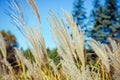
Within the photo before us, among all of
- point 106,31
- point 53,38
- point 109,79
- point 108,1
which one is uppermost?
point 108,1

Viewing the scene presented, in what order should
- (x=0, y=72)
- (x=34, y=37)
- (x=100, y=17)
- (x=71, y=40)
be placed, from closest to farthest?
(x=71, y=40) < (x=34, y=37) < (x=0, y=72) < (x=100, y=17)

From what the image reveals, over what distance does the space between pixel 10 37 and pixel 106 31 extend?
12742 millimetres

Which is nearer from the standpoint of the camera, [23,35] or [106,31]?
[23,35]

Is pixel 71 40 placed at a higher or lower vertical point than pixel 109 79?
higher

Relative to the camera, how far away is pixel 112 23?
41.1 m

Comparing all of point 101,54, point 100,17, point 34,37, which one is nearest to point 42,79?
point 34,37

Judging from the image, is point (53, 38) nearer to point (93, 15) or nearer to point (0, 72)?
point (0, 72)

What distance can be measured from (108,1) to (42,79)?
39.0m

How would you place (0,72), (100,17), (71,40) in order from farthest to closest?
(100,17), (0,72), (71,40)

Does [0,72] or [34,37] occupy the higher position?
[34,37]

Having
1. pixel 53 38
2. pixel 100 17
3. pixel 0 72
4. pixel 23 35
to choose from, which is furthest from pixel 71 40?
pixel 100 17

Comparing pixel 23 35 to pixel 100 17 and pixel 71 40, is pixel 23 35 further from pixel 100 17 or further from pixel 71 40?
pixel 100 17

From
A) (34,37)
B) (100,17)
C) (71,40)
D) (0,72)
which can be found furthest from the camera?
(100,17)

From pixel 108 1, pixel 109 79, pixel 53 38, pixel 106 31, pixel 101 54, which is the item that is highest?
pixel 108 1
